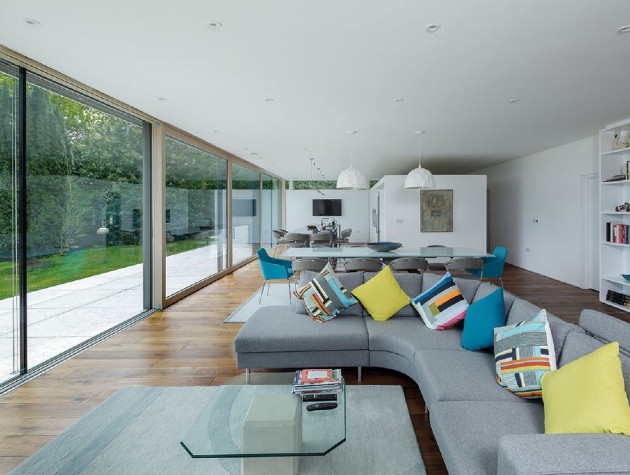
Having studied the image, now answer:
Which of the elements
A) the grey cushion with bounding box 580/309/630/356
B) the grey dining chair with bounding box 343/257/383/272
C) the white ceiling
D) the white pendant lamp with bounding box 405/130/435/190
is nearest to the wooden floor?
the grey cushion with bounding box 580/309/630/356

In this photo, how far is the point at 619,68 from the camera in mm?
3514

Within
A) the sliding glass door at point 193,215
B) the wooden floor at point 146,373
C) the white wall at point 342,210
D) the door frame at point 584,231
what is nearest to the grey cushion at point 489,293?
the wooden floor at point 146,373

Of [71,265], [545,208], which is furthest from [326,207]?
[71,265]

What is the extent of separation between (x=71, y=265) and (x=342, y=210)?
1204 centimetres

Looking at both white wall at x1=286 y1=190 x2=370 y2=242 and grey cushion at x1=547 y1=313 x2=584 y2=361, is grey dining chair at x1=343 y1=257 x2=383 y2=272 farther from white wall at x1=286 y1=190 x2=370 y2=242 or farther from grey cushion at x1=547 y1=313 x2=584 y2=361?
white wall at x1=286 y1=190 x2=370 y2=242

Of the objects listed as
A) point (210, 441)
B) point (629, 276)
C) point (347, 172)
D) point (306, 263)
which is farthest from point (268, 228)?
point (210, 441)

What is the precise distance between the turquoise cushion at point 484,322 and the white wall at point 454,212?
6.62 metres

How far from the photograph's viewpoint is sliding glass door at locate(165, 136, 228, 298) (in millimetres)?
5910

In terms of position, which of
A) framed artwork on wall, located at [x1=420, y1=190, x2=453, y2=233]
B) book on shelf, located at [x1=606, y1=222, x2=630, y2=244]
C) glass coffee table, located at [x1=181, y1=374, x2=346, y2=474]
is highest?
framed artwork on wall, located at [x1=420, y1=190, x2=453, y2=233]

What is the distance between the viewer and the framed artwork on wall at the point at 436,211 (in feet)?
30.1

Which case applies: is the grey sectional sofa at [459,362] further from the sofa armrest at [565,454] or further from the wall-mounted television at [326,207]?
the wall-mounted television at [326,207]

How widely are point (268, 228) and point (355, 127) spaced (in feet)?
24.0

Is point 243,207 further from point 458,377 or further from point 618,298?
point 458,377

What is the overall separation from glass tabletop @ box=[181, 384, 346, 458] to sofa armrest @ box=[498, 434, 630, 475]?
29.1 inches
